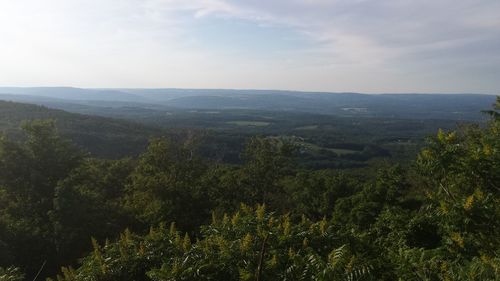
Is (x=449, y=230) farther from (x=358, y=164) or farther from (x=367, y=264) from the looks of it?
(x=358, y=164)

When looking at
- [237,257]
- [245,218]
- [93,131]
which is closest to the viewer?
[237,257]

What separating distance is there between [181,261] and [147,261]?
98cm

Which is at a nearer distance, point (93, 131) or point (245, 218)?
point (245, 218)

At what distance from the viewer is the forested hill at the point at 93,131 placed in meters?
97.5

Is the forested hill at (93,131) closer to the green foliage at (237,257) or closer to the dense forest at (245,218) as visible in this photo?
the dense forest at (245,218)

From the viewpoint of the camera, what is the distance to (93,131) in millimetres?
110875

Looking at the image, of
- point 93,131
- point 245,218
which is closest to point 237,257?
point 245,218

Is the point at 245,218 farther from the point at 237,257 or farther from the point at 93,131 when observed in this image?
the point at 93,131

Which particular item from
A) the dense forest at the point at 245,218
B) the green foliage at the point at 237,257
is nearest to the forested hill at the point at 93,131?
the dense forest at the point at 245,218

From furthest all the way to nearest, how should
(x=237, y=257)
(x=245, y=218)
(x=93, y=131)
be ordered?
(x=93, y=131)
(x=245, y=218)
(x=237, y=257)

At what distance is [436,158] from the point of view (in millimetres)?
9898

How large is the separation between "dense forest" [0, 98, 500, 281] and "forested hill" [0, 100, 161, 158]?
6792 cm

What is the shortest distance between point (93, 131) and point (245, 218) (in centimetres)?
11128

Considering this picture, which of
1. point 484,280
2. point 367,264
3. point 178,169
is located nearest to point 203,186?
point 178,169
